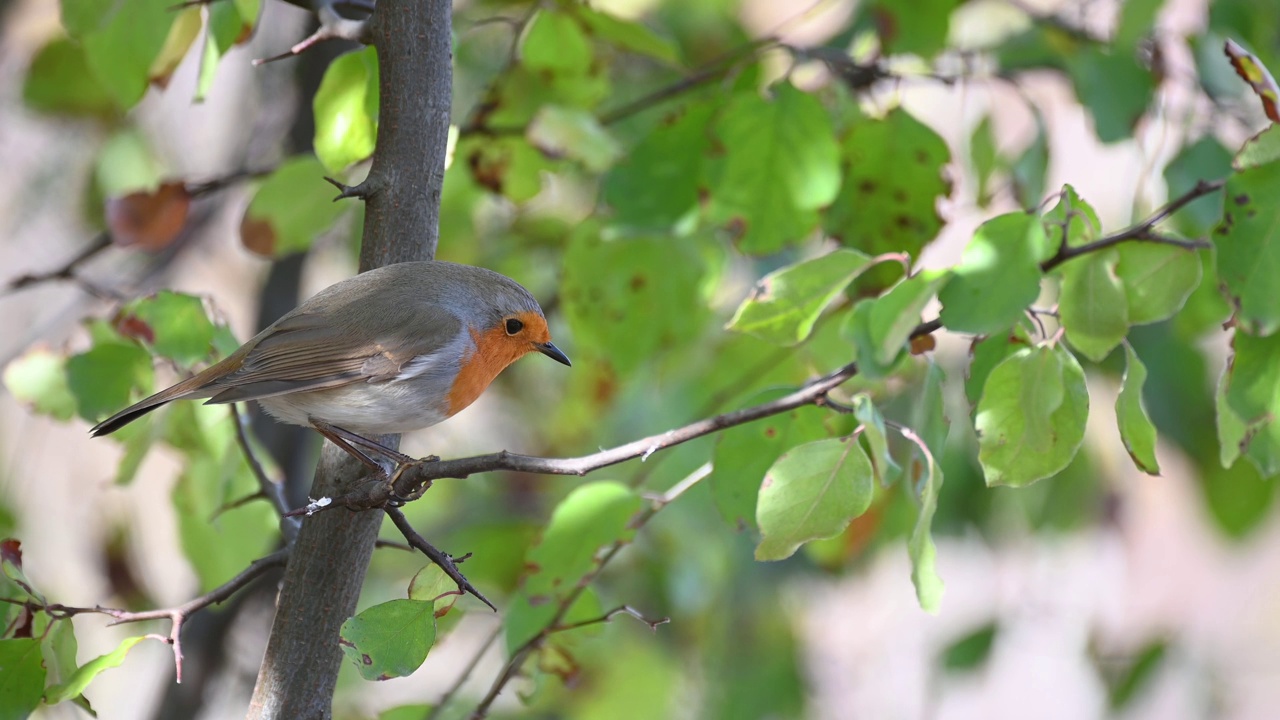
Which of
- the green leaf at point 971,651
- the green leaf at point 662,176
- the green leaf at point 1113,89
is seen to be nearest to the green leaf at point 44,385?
the green leaf at point 662,176

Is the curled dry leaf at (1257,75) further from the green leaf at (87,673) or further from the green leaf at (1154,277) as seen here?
the green leaf at (87,673)

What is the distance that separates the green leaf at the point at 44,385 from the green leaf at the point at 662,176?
2.97 feet

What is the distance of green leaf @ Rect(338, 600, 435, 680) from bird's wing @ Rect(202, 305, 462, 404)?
17.9 inches

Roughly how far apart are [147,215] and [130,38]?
12.7 inches

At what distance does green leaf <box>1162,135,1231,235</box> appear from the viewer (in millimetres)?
1921

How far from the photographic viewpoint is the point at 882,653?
15.5ft

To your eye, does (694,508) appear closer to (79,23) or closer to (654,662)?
(654,662)

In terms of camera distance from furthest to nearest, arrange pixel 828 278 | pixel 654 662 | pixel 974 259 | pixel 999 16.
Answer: pixel 999 16, pixel 654 662, pixel 828 278, pixel 974 259

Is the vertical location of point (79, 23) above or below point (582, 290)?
above

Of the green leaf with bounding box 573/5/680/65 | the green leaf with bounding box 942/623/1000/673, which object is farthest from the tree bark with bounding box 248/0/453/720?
the green leaf with bounding box 942/623/1000/673

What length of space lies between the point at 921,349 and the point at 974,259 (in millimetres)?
190

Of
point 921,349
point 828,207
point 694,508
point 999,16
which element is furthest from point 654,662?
point 999,16

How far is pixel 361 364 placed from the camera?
1546 mm

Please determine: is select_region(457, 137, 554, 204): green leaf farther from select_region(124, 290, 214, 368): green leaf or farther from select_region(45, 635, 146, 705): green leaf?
select_region(45, 635, 146, 705): green leaf
